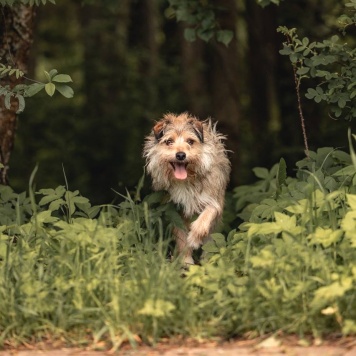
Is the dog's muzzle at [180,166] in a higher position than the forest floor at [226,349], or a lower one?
higher

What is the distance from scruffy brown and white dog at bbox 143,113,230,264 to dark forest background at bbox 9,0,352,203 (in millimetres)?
4525

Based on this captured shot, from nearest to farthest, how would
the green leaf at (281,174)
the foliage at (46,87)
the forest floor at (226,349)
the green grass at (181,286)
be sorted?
the forest floor at (226,349), the green grass at (181,286), the foliage at (46,87), the green leaf at (281,174)

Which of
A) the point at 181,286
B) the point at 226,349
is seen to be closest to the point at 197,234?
the point at 181,286

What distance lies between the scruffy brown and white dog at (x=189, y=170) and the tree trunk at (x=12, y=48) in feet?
5.69

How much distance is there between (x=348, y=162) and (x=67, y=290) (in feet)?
11.8

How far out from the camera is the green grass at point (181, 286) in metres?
6.06

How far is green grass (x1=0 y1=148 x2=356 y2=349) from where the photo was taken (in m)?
6.06

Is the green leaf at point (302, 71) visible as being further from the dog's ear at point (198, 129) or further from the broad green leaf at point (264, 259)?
the broad green leaf at point (264, 259)

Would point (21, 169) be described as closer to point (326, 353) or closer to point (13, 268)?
point (13, 268)

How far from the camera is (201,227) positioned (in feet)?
28.2

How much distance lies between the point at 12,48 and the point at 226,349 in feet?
16.2

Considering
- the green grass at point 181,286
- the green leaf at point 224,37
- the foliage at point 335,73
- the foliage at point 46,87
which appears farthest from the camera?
the green leaf at point 224,37

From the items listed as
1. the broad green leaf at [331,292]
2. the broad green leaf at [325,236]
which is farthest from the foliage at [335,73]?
the broad green leaf at [331,292]

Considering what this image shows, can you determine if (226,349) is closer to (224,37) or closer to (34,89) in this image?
(34,89)
